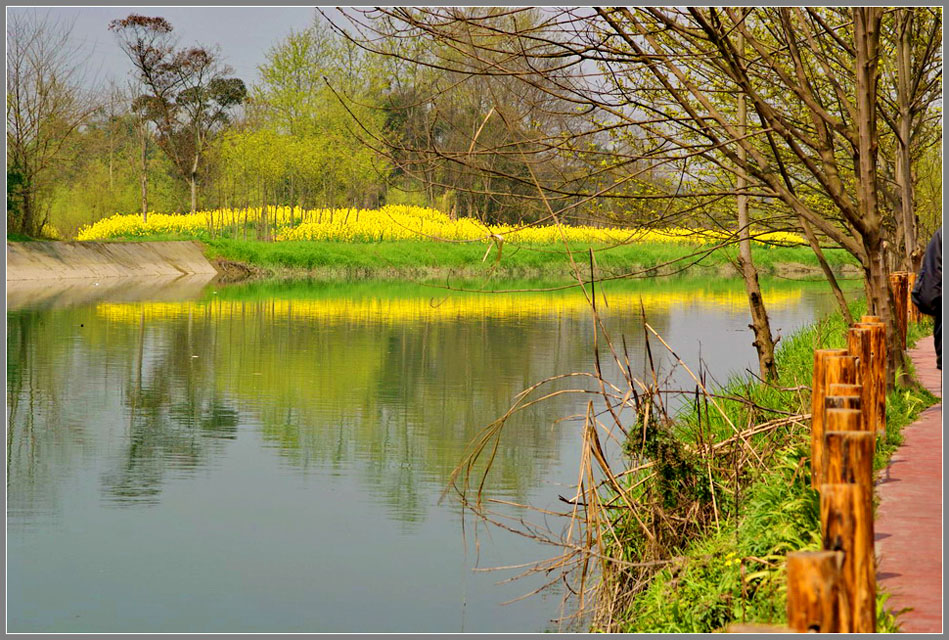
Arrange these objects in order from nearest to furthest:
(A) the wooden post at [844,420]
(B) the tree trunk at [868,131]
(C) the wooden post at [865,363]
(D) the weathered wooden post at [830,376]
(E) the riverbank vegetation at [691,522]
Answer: (A) the wooden post at [844,420] → (E) the riverbank vegetation at [691,522] → (D) the weathered wooden post at [830,376] → (C) the wooden post at [865,363] → (B) the tree trunk at [868,131]

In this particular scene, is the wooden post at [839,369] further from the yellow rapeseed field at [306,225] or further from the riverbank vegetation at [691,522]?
the yellow rapeseed field at [306,225]

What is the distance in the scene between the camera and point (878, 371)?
Answer: 9234 millimetres

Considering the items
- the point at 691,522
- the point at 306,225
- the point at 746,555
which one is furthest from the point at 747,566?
the point at 306,225

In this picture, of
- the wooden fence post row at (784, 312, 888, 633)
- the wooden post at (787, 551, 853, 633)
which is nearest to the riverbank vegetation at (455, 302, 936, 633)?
the wooden fence post row at (784, 312, 888, 633)

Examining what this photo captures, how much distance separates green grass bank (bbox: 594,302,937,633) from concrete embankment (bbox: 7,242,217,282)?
33.3 meters

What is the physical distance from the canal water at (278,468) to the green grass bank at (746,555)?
111 cm

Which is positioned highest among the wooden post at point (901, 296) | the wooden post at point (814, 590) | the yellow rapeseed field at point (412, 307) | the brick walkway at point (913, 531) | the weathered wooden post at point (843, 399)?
the wooden post at point (901, 296)

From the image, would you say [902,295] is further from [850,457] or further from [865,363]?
[850,457]

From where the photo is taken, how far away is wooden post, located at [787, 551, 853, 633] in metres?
3.53

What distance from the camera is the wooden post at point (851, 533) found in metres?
3.98

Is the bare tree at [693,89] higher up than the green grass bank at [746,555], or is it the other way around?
the bare tree at [693,89]

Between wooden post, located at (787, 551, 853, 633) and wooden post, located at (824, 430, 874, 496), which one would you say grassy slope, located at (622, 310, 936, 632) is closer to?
wooden post, located at (824, 430, 874, 496)

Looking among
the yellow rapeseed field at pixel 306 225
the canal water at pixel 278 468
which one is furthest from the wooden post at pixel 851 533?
the yellow rapeseed field at pixel 306 225

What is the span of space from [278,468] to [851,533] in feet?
28.2
